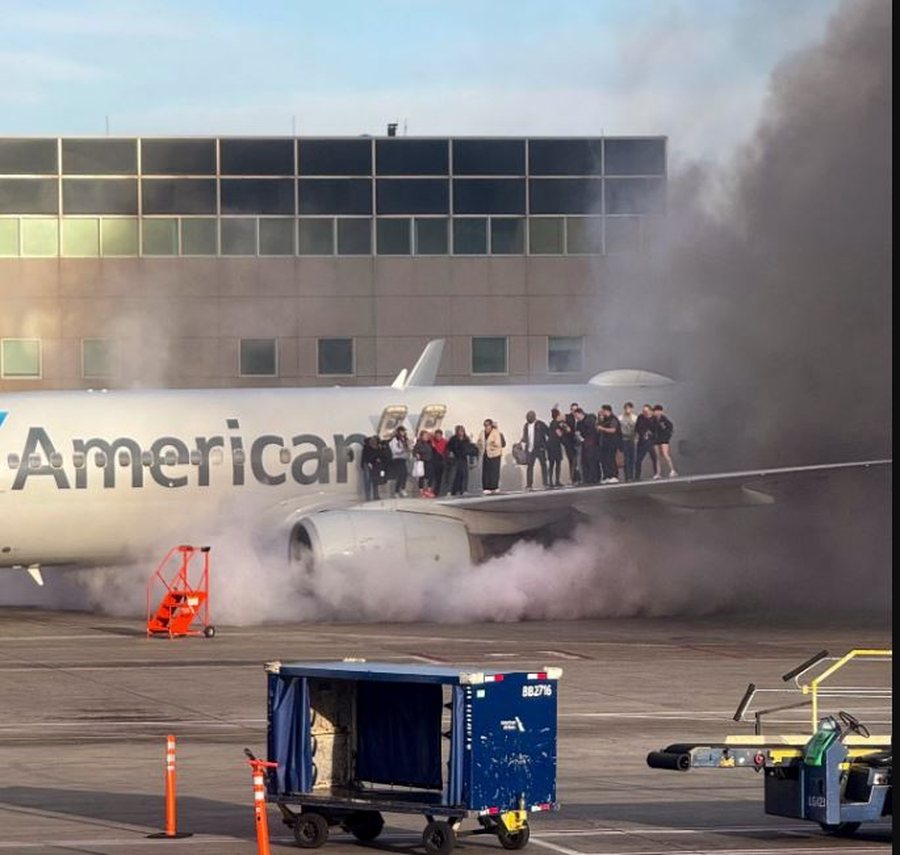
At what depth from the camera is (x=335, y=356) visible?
181 ft

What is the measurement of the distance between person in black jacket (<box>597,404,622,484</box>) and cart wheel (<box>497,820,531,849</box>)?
2230 cm

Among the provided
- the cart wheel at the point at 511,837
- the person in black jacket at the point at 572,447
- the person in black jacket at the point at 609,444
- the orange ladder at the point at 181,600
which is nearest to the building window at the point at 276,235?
the person in black jacket at the point at 572,447

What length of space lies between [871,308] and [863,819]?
2322 centimetres

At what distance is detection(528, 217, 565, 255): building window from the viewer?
186 feet

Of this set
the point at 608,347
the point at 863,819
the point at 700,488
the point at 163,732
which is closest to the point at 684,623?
the point at 700,488

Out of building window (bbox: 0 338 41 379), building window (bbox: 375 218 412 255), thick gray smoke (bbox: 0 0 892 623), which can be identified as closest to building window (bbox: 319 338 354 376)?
building window (bbox: 375 218 412 255)

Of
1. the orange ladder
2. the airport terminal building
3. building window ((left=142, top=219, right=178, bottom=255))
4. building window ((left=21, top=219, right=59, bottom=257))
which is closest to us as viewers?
the orange ladder

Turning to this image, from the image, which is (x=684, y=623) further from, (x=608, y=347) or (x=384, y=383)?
(x=384, y=383)

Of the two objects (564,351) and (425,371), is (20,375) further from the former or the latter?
(425,371)

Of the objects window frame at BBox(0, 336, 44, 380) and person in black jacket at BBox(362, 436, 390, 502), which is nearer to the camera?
person in black jacket at BBox(362, 436, 390, 502)

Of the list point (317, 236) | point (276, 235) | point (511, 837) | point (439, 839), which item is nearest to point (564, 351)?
point (317, 236)

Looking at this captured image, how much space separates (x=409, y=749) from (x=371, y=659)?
12.1 metres

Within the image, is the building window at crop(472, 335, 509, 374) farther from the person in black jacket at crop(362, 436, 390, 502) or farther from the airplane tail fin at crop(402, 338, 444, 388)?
the person in black jacket at crop(362, 436, 390, 502)

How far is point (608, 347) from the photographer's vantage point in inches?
1758
